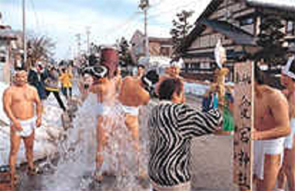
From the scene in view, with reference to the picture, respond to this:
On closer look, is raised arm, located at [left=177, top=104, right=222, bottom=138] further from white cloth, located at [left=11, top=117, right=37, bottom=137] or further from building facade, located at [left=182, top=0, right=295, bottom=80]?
building facade, located at [left=182, top=0, right=295, bottom=80]

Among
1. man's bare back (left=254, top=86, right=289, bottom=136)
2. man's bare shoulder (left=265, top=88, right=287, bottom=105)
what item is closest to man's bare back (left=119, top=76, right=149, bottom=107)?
man's bare back (left=254, top=86, right=289, bottom=136)

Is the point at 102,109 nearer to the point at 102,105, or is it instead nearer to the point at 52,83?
the point at 102,105

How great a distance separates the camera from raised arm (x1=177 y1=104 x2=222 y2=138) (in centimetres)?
219

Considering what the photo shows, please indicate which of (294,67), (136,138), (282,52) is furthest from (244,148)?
(282,52)

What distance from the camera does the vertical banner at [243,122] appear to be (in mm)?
2387

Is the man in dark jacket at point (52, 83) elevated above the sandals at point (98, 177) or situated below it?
above

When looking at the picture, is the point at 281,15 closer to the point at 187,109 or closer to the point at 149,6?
the point at 149,6

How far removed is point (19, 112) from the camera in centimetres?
428

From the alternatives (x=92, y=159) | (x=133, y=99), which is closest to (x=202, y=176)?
(x=133, y=99)

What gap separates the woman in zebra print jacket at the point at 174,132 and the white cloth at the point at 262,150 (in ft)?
2.77

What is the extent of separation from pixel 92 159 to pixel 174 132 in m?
3.37

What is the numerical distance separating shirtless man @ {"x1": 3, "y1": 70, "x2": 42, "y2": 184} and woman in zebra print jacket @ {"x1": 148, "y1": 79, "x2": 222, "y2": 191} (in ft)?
8.67

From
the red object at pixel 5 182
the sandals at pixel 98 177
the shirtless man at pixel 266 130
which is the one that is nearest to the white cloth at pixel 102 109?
the sandals at pixel 98 177

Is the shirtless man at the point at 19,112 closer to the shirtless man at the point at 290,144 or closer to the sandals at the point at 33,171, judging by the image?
the sandals at the point at 33,171
